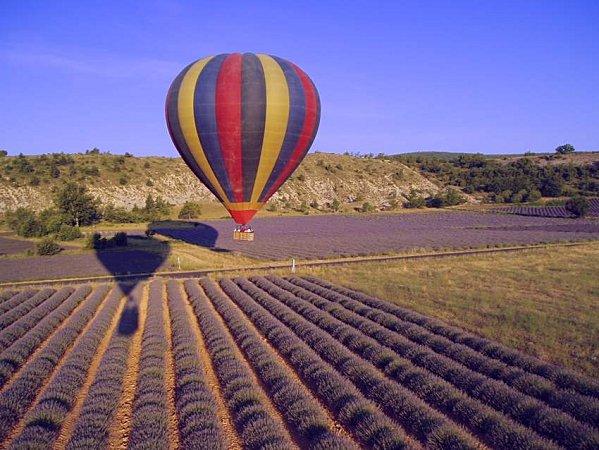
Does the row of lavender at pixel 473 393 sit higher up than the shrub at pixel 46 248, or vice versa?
the row of lavender at pixel 473 393

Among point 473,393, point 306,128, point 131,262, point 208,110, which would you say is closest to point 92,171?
point 131,262

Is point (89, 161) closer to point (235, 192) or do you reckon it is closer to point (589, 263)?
point (235, 192)

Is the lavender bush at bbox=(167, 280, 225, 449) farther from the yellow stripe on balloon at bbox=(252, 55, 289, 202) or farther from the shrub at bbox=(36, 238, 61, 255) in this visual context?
the shrub at bbox=(36, 238, 61, 255)

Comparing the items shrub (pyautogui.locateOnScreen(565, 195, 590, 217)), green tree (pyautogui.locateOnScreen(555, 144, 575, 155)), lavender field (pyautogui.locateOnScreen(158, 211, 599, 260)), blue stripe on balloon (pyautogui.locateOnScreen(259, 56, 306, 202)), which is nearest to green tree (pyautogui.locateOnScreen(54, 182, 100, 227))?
lavender field (pyautogui.locateOnScreen(158, 211, 599, 260))

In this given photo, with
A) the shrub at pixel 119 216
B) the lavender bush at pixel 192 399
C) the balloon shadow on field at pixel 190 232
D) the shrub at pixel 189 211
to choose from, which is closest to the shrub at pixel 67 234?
the balloon shadow on field at pixel 190 232

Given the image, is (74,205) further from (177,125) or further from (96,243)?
(177,125)

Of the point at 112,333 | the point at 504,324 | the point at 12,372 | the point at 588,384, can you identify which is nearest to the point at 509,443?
the point at 588,384

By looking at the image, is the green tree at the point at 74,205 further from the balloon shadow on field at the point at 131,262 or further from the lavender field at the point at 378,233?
the balloon shadow on field at the point at 131,262
